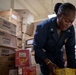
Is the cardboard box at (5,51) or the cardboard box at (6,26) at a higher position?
the cardboard box at (6,26)

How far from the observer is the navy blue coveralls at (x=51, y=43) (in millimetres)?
1244

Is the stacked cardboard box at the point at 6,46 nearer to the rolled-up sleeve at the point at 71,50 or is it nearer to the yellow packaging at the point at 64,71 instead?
the rolled-up sleeve at the point at 71,50

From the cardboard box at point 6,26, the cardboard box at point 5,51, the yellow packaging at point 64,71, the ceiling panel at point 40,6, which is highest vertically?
the ceiling panel at point 40,6

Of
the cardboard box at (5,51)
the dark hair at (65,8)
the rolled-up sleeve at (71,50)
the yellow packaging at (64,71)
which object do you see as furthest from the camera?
the cardboard box at (5,51)

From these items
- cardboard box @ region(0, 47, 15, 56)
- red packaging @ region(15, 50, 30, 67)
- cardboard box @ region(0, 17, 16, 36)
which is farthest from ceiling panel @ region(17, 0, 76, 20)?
red packaging @ region(15, 50, 30, 67)

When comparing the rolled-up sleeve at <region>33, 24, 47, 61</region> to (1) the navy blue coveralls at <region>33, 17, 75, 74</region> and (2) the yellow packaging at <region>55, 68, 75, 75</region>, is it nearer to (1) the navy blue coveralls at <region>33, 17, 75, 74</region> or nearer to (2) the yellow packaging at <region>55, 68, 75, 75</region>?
(1) the navy blue coveralls at <region>33, 17, 75, 74</region>

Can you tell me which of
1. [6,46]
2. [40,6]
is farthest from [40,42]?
[40,6]

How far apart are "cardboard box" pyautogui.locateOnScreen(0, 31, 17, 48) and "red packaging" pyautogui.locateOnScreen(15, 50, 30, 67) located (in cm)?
29

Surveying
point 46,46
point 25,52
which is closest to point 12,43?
point 25,52

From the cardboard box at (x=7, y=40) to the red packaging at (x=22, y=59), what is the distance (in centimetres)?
29

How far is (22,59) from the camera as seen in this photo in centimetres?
214

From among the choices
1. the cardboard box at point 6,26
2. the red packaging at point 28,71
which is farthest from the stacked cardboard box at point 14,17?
the red packaging at point 28,71

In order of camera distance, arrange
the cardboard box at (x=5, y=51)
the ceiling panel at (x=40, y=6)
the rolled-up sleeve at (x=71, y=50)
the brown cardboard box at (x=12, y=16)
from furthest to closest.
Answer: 1. the ceiling panel at (x=40, y=6)
2. the brown cardboard box at (x=12, y=16)
3. the cardboard box at (x=5, y=51)
4. the rolled-up sleeve at (x=71, y=50)

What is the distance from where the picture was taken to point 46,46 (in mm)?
1339
